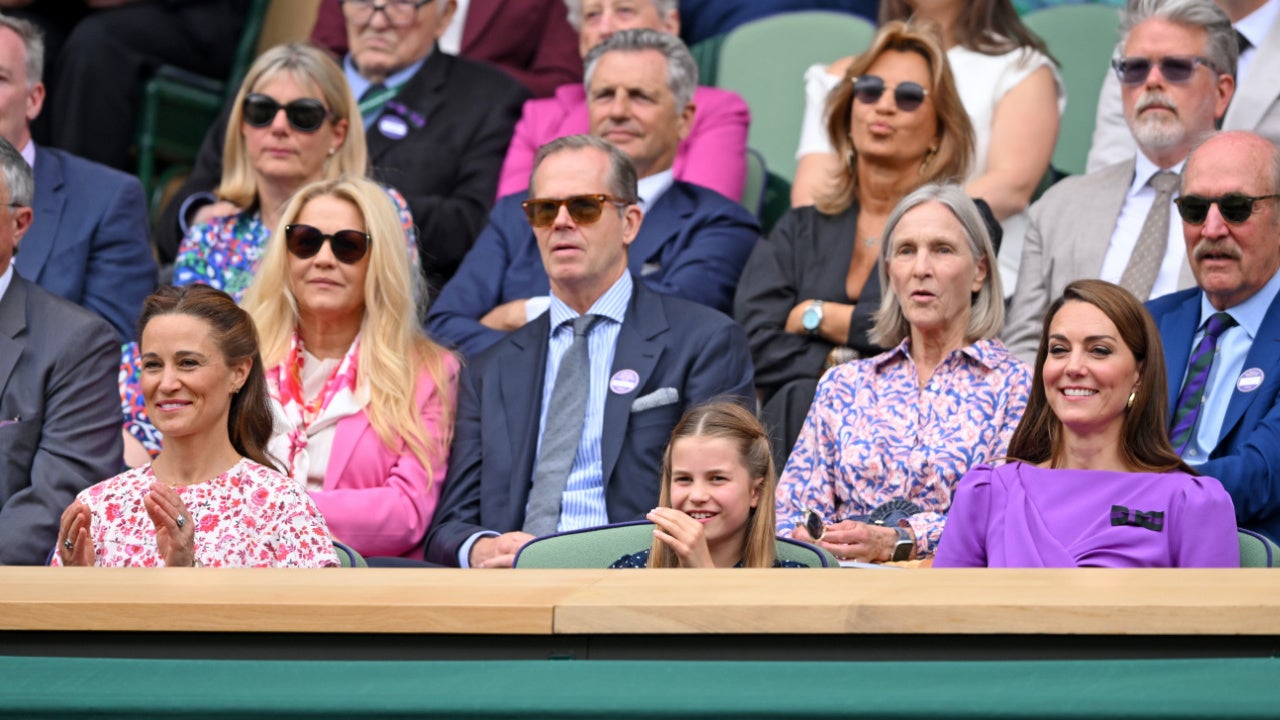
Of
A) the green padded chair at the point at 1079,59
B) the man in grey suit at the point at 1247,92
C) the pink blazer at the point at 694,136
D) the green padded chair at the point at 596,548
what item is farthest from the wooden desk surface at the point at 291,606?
the green padded chair at the point at 1079,59

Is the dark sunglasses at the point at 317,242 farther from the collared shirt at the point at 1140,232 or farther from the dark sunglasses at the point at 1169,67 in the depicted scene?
the dark sunglasses at the point at 1169,67

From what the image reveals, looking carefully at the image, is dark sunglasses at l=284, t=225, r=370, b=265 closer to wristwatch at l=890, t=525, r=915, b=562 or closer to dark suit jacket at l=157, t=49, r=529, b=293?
dark suit jacket at l=157, t=49, r=529, b=293

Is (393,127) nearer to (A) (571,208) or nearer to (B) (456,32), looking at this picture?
(B) (456,32)

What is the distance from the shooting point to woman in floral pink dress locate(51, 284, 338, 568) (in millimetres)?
3219

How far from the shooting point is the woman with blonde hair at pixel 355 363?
4.02m

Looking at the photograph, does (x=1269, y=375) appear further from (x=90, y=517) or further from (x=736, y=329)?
(x=90, y=517)

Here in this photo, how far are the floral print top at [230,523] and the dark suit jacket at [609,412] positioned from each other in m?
0.61

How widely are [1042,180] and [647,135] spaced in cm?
124

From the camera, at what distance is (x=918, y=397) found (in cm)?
398

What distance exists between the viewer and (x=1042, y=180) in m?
5.27

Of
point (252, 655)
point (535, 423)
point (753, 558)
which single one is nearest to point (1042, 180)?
point (535, 423)

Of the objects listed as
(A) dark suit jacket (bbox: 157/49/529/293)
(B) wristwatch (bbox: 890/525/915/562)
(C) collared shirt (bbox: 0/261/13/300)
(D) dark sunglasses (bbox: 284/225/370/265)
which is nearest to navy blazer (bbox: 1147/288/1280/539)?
(B) wristwatch (bbox: 890/525/915/562)

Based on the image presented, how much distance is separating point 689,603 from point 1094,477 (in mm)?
1245

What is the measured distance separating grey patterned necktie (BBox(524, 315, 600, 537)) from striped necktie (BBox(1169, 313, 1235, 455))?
4.28ft
